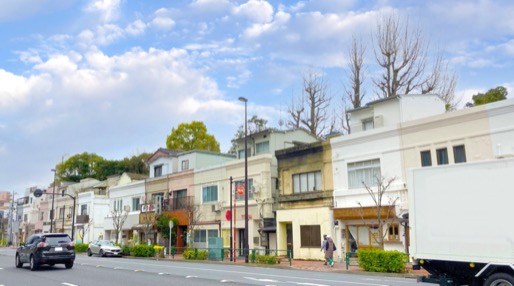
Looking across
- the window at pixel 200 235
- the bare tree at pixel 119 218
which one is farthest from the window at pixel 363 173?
the bare tree at pixel 119 218

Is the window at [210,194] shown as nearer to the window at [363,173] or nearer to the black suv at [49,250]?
the window at [363,173]

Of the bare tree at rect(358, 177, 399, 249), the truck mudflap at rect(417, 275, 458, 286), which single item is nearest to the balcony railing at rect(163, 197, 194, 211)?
the bare tree at rect(358, 177, 399, 249)

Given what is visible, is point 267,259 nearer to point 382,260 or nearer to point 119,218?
point 382,260

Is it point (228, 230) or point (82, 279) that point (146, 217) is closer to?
point (228, 230)

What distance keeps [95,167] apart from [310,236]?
57.6 m

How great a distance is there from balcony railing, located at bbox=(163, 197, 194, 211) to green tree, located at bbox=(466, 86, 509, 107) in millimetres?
25343

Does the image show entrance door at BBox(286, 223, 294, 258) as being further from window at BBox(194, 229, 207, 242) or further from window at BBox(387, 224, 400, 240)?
window at BBox(194, 229, 207, 242)

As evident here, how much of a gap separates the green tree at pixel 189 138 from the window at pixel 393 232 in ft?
132

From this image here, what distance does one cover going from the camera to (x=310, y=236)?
104 ft

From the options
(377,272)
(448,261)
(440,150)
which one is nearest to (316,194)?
(440,150)

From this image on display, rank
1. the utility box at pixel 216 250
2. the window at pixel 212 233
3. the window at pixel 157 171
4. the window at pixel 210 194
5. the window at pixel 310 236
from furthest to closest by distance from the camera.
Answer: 1. the window at pixel 157 171
2. the window at pixel 210 194
3. the window at pixel 212 233
4. the utility box at pixel 216 250
5. the window at pixel 310 236

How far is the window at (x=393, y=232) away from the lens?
88.9 feet

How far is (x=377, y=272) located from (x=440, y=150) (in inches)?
329

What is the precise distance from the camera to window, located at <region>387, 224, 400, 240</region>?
27094 millimetres
